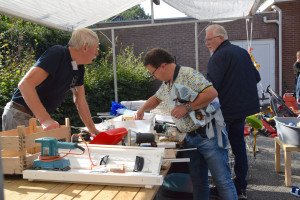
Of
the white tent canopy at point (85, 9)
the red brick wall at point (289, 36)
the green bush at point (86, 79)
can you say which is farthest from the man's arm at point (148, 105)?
the red brick wall at point (289, 36)

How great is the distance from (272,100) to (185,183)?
13.9ft

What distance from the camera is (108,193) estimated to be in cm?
132

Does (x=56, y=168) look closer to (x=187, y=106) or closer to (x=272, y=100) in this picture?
(x=187, y=106)

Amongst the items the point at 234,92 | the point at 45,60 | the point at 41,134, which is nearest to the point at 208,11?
the point at 234,92

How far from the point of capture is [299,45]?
1126 centimetres

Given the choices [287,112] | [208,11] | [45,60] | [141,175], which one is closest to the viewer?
[141,175]

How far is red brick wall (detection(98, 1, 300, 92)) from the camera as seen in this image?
11320 millimetres

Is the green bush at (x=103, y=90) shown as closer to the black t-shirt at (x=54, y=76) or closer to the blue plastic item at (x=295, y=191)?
the black t-shirt at (x=54, y=76)

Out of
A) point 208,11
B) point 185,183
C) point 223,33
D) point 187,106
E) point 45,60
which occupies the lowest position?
point 185,183

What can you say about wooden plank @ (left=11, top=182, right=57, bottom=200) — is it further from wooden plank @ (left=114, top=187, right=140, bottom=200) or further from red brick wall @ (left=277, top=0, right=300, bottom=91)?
red brick wall @ (left=277, top=0, right=300, bottom=91)

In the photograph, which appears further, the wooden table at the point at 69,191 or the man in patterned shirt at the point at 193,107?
the man in patterned shirt at the point at 193,107

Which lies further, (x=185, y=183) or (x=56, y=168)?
(x=185, y=183)

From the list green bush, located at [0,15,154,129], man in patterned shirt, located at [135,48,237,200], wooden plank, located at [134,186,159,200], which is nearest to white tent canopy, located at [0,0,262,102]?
green bush, located at [0,15,154,129]

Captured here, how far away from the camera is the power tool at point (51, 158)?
1471mm
